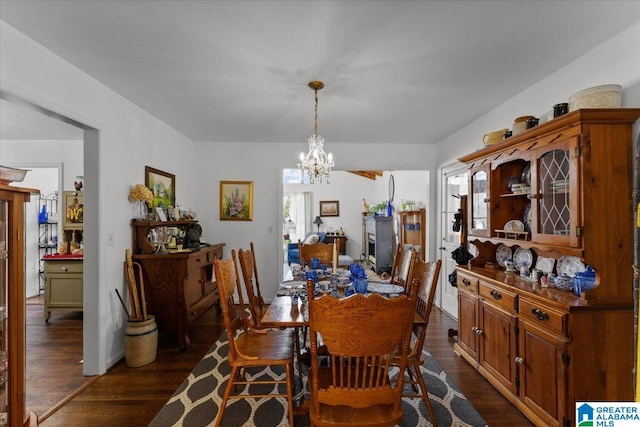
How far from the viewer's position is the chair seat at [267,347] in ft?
6.52

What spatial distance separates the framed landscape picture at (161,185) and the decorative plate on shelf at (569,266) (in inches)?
154

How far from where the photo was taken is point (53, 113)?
7.52 feet

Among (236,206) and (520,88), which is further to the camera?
(236,206)

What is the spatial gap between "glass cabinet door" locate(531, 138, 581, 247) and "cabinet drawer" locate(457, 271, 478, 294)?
0.67 meters

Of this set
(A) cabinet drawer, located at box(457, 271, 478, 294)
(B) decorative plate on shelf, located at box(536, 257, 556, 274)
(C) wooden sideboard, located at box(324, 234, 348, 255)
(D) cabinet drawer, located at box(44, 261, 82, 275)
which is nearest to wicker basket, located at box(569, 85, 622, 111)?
(B) decorative plate on shelf, located at box(536, 257, 556, 274)

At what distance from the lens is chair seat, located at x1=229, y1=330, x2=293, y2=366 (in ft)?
6.52

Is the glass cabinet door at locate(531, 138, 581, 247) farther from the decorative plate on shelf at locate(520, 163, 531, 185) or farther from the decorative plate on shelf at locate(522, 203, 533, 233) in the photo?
the decorative plate on shelf at locate(520, 163, 531, 185)

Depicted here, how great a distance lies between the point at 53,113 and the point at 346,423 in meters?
2.77

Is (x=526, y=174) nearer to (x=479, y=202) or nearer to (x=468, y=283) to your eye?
(x=479, y=202)

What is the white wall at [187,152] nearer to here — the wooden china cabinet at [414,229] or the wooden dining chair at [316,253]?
the wooden china cabinet at [414,229]

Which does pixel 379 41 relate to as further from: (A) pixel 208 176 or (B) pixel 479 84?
(A) pixel 208 176

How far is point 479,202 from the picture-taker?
3.04 metres

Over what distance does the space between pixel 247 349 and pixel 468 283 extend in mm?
1993

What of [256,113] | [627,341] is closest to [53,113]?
[256,113]
